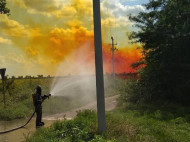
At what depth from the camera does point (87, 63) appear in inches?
965

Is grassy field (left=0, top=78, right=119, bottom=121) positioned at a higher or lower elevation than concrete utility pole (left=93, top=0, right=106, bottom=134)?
lower

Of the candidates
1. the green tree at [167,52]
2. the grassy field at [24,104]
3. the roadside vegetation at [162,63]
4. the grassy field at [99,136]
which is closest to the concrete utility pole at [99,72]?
the grassy field at [99,136]

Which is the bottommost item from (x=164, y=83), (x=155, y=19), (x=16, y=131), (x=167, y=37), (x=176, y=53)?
(x=16, y=131)

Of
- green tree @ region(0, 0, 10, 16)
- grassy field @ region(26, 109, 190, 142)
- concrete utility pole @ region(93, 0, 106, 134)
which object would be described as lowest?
grassy field @ region(26, 109, 190, 142)

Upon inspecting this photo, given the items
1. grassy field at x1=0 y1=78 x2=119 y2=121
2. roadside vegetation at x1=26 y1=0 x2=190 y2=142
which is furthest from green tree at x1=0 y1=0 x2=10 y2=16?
roadside vegetation at x1=26 y1=0 x2=190 y2=142

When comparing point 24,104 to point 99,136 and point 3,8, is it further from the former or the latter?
point 99,136

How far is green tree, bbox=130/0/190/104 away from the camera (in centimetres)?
1689

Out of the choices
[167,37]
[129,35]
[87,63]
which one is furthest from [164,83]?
[87,63]

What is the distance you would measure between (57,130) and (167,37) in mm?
12686

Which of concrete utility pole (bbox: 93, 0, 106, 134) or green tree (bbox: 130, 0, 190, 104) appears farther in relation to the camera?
green tree (bbox: 130, 0, 190, 104)

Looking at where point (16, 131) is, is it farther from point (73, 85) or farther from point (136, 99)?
point (73, 85)

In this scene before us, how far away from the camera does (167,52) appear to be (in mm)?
17234

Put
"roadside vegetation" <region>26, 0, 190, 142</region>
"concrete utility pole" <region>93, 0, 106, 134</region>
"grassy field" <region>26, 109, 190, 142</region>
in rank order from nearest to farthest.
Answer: "grassy field" <region>26, 109, 190, 142</region>
"concrete utility pole" <region>93, 0, 106, 134</region>
"roadside vegetation" <region>26, 0, 190, 142</region>

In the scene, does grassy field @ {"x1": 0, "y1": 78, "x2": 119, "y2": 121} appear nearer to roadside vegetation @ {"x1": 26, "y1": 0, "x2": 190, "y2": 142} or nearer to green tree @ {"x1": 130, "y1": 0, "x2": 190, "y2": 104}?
roadside vegetation @ {"x1": 26, "y1": 0, "x2": 190, "y2": 142}
